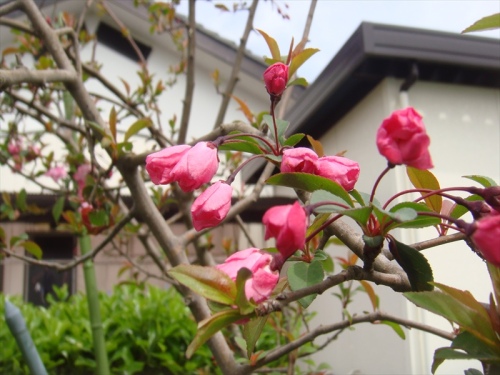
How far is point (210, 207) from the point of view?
702 mm

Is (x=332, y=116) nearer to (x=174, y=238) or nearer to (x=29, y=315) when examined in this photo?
(x=174, y=238)

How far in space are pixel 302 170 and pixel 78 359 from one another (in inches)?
126

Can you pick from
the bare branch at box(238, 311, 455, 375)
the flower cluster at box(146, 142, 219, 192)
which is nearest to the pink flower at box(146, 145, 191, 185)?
the flower cluster at box(146, 142, 219, 192)

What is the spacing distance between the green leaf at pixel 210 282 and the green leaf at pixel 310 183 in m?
0.13

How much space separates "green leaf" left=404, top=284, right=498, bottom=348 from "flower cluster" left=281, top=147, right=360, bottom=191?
0.16 meters

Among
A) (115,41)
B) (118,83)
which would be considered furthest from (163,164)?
(115,41)

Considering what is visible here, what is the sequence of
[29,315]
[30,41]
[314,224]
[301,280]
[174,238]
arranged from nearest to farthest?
1. [301,280]
2. [314,224]
3. [174,238]
4. [30,41]
5. [29,315]

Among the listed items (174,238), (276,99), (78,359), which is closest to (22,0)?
(174,238)

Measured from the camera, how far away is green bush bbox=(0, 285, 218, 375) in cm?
348

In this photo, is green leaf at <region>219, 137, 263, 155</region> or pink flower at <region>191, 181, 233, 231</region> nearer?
pink flower at <region>191, 181, 233, 231</region>

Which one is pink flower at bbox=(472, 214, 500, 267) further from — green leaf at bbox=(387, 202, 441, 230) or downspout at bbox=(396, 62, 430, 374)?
downspout at bbox=(396, 62, 430, 374)

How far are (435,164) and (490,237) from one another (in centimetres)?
191

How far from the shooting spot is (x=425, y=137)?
563 millimetres

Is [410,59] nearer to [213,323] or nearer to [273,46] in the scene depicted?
[273,46]
